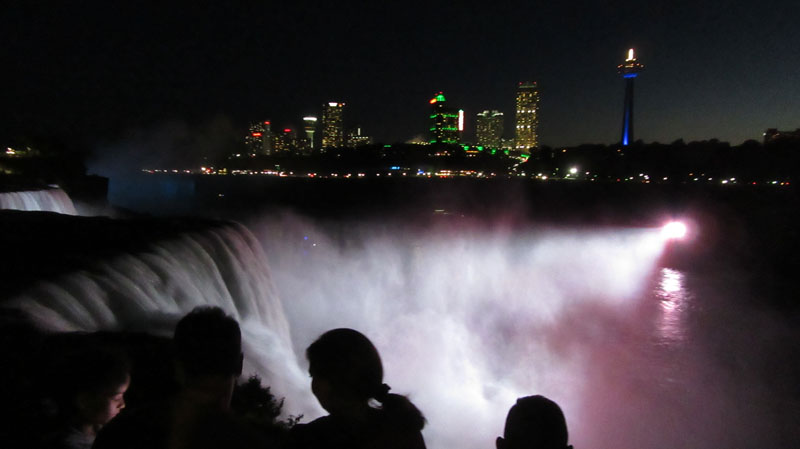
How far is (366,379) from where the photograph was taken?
214cm

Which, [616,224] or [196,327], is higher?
[196,327]

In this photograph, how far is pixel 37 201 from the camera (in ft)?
52.3

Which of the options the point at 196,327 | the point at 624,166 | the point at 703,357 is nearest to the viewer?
the point at 196,327

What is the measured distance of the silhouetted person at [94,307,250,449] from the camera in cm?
180

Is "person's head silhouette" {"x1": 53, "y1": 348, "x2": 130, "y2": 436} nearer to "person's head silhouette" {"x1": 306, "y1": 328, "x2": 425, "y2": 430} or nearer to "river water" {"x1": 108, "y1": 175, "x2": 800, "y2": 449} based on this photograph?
"person's head silhouette" {"x1": 306, "y1": 328, "x2": 425, "y2": 430}

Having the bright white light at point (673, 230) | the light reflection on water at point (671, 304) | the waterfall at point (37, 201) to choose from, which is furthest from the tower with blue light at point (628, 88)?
the waterfall at point (37, 201)

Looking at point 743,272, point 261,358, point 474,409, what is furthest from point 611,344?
point 743,272

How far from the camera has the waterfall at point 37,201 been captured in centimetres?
1423

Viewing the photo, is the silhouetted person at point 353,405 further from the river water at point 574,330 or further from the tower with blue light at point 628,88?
the tower with blue light at point 628,88

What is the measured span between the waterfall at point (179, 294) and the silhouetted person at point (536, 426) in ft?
14.5

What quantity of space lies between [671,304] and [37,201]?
26.5m

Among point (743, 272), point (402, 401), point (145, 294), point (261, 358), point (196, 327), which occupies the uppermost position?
point (196, 327)

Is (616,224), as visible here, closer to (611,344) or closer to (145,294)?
(611,344)

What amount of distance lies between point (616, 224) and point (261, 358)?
56012 mm
